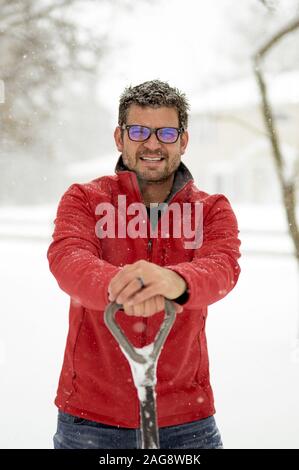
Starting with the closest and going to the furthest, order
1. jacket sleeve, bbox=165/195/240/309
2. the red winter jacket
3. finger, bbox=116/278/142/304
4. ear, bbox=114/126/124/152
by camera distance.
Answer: finger, bbox=116/278/142/304 < jacket sleeve, bbox=165/195/240/309 < the red winter jacket < ear, bbox=114/126/124/152

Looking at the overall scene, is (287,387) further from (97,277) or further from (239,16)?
(239,16)

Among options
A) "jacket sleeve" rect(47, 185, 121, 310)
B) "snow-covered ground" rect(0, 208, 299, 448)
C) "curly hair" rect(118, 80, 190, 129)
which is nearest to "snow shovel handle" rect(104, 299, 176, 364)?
"jacket sleeve" rect(47, 185, 121, 310)

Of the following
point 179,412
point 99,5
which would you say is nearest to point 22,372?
point 179,412

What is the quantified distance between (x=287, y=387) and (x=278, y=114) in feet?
82.8

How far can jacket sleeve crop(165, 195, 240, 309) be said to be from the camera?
152 centimetres

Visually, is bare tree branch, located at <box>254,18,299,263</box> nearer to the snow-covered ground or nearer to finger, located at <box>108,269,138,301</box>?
the snow-covered ground

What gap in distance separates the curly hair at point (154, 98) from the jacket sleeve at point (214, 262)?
1.02 ft

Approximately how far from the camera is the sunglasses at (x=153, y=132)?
1.83m

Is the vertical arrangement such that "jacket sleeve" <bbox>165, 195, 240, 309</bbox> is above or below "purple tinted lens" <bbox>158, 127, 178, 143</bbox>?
below

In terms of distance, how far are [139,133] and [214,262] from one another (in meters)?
0.48

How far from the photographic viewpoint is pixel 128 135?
73.1 inches

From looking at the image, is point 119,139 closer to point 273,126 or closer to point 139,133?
point 139,133

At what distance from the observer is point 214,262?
65.7 inches

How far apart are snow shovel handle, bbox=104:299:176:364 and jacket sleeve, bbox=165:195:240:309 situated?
85 millimetres
